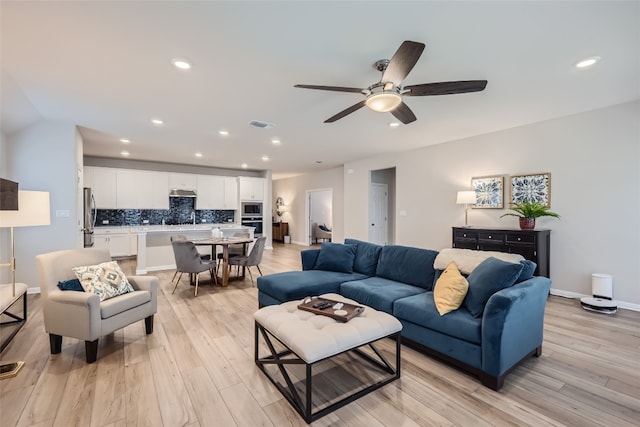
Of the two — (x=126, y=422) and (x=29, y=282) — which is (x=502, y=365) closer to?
(x=126, y=422)

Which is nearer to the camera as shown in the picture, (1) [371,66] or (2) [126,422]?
(2) [126,422]

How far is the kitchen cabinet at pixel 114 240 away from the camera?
672 centimetres

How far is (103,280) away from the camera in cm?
267

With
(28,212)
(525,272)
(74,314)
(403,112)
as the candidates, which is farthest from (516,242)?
(28,212)

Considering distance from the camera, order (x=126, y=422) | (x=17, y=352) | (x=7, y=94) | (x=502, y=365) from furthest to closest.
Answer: (x=7, y=94) → (x=17, y=352) → (x=502, y=365) → (x=126, y=422)

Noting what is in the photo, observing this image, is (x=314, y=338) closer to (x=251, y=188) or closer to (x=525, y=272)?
(x=525, y=272)

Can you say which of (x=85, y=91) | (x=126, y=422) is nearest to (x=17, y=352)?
(x=126, y=422)

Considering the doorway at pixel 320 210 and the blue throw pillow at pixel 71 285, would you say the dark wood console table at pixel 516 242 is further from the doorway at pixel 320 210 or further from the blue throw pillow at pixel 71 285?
the doorway at pixel 320 210

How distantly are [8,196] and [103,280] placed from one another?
1247 millimetres

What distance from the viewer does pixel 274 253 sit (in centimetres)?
833

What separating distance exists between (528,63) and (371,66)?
1447 mm

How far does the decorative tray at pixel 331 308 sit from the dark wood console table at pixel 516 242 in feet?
10.6

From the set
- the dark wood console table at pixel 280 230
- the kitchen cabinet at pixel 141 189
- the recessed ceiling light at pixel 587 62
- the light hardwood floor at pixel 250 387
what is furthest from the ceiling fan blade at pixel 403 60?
the dark wood console table at pixel 280 230

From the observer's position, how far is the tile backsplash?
7.40 meters
